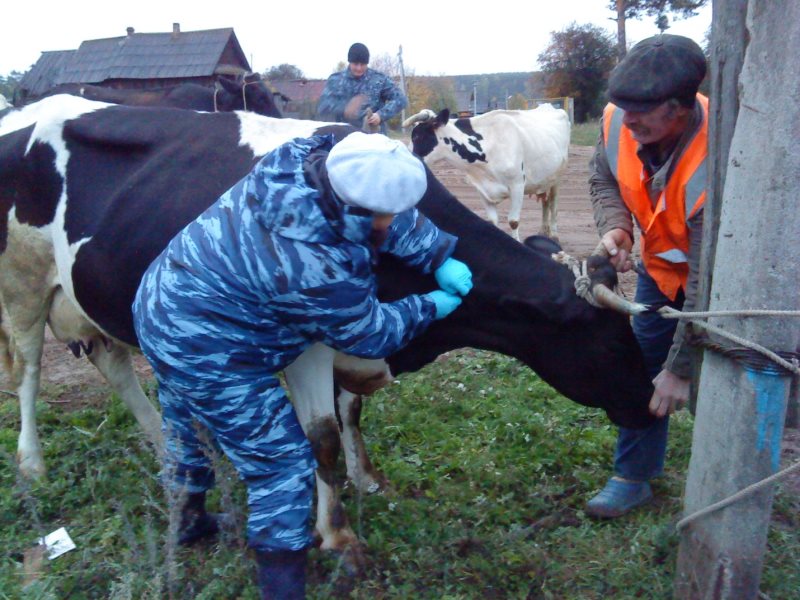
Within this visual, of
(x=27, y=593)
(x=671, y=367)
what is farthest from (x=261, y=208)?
(x=27, y=593)

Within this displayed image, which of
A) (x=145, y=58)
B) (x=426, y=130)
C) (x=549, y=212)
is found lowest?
(x=549, y=212)

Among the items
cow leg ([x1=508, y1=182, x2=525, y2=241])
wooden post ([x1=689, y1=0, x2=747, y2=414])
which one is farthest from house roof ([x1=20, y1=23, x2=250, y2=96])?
wooden post ([x1=689, y1=0, x2=747, y2=414])

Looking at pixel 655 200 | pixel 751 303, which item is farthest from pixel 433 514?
pixel 751 303

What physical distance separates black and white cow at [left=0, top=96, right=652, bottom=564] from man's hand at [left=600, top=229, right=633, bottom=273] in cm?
20

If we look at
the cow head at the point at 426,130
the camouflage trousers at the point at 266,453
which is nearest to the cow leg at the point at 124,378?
the camouflage trousers at the point at 266,453

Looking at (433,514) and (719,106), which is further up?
(719,106)

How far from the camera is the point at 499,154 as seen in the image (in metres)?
9.93

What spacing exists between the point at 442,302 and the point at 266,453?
2.66ft

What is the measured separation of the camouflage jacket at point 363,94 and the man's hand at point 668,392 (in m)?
7.52

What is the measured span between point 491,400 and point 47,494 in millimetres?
2338

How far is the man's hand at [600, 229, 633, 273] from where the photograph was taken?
10.3 ft

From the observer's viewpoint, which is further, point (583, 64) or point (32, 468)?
point (583, 64)

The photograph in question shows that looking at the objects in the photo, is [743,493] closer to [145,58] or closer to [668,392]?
[668,392]

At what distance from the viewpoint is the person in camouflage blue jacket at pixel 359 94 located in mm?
9914
